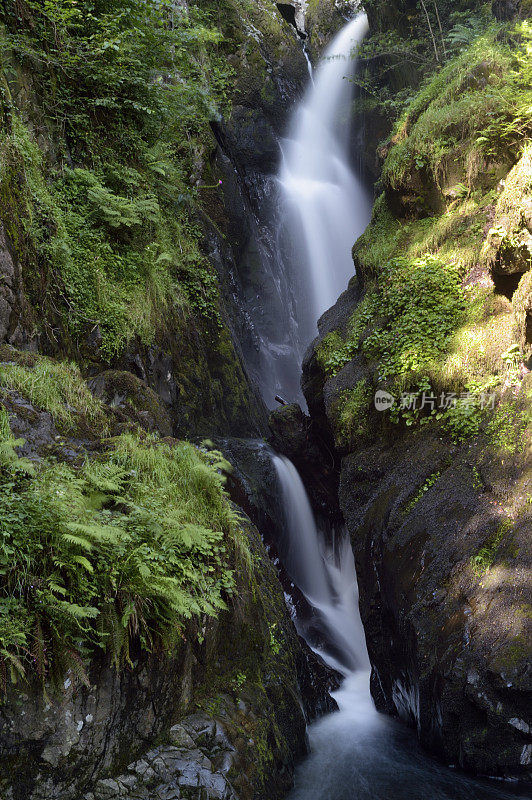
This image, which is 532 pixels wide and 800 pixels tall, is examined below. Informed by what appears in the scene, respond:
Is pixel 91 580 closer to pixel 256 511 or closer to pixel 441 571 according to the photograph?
pixel 441 571

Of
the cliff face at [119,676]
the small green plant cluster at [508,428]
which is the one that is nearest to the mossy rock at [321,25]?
the small green plant cluster at [508,428]

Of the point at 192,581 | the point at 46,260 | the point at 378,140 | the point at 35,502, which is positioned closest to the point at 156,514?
the point at 192,581

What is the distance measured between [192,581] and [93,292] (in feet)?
17.4

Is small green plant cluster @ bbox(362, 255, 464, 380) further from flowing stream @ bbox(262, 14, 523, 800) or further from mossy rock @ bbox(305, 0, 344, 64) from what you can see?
mossy rock @ bbox(305, 0, 344, 64)

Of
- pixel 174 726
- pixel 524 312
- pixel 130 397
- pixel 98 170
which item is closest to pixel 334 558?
pixel 130 397

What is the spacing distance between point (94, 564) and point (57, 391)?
84.4 inches

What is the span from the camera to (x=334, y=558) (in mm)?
11445

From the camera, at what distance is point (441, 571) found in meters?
6.09

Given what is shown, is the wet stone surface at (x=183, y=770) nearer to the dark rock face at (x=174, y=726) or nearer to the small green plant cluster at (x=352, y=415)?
the dark rock face at (x=174, y=726)

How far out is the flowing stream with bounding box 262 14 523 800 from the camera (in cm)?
546

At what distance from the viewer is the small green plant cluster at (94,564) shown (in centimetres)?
315

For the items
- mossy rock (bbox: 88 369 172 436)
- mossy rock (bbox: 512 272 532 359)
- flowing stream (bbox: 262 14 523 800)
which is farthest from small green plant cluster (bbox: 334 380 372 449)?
mossy rock (bbox: 88 369 172 436)

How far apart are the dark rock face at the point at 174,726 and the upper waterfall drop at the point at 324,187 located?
14.0 metres

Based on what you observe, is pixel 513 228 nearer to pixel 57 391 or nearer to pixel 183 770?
pixel 57 391
